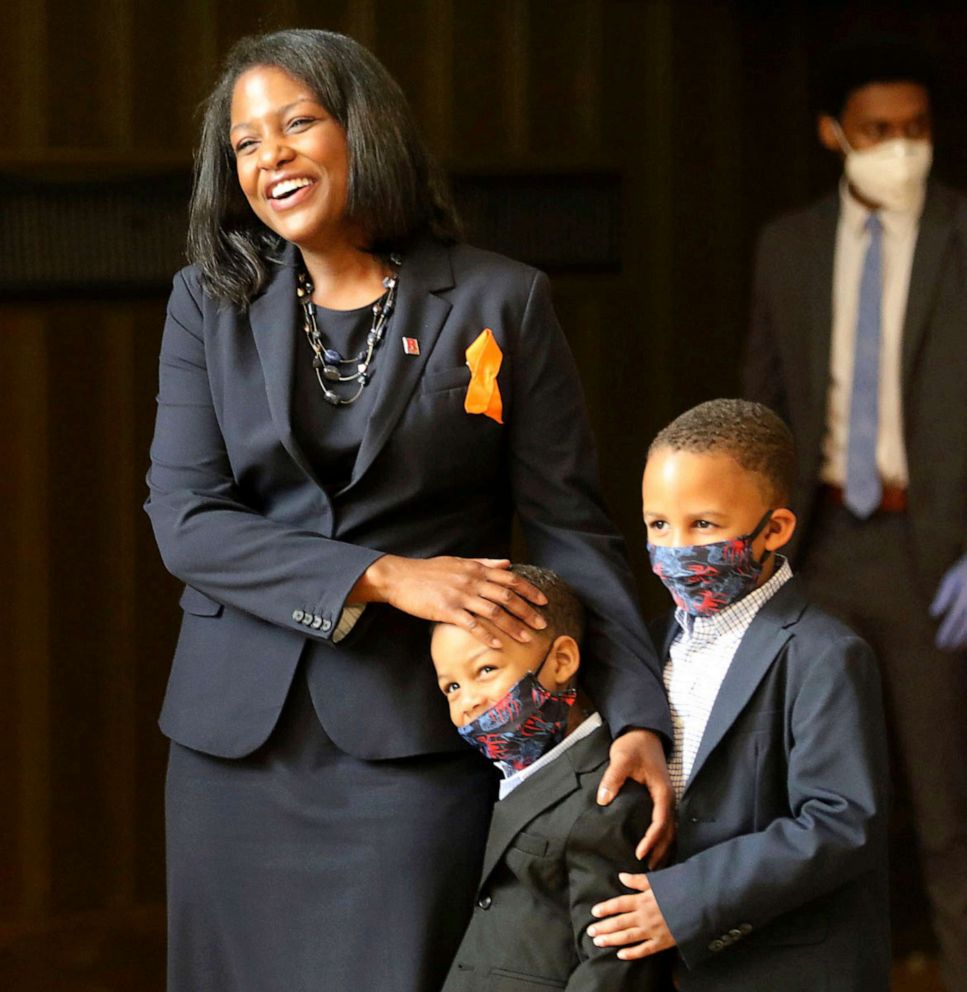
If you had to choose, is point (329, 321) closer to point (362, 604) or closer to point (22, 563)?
point (362, 604)

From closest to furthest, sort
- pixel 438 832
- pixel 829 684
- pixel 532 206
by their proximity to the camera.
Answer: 1. pixel 829 684
2. pixel 438 832
3. pixel 532 206

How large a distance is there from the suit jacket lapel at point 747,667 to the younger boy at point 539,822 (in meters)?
0.09

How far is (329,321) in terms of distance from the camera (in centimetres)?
206

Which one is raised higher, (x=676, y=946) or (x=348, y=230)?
(x=348, y=230)

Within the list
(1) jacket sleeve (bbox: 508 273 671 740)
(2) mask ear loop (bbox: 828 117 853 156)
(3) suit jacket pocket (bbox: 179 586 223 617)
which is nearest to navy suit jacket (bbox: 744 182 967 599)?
(2) mask ear loop (bbox: 828 117 853 156)

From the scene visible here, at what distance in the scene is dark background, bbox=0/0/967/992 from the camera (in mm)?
3562

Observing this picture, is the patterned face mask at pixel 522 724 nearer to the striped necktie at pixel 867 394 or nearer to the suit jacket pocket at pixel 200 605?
the suit jacket pocket at pixel 200 605

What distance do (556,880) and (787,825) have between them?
0.24 metres

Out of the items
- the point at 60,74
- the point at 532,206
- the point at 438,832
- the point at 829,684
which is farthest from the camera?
the point at 532,206

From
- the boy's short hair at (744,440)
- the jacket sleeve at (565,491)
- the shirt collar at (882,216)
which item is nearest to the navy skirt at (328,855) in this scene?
the jacket sleeve at (565,491)

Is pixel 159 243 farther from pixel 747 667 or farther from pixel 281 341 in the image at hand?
pixel 747 667

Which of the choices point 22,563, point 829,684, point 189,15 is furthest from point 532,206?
point 829,684

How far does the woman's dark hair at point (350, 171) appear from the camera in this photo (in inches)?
78.6

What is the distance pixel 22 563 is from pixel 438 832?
1814 mm
